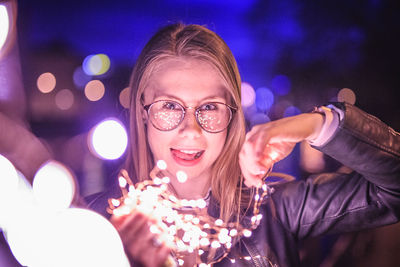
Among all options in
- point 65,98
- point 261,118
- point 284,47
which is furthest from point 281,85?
point 65,98

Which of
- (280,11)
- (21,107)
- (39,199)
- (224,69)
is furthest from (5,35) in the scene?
(280,11)

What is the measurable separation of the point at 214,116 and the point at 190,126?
0.15m

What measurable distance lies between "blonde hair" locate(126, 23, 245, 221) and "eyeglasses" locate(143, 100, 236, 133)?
0.11 m

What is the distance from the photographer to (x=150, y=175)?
202 centimetres

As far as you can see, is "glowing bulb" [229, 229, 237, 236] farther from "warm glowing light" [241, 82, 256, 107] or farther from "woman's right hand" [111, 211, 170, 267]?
"warm glowing light" [241, 82, 256, 107]

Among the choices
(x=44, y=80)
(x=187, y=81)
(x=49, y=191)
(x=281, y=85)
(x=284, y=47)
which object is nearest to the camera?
(x=187, y=81)

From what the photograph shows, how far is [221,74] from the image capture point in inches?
66.9

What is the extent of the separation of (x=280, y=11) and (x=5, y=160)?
4.07 meters

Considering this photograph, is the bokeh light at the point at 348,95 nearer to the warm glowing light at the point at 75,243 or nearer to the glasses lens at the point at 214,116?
the glasses lens at the point at 214,116

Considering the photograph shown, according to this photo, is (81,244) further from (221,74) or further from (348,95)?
(348,95)

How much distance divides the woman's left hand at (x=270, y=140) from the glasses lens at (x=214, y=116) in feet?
1.22

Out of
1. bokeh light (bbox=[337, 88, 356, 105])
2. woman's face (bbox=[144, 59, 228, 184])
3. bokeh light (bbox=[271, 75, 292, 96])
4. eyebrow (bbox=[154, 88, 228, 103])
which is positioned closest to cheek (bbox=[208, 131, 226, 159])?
woman's face (bbox=[144, 59, 228, 184])

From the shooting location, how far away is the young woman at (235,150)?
4.63 feet

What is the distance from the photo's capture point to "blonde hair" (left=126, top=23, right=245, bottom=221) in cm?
174
